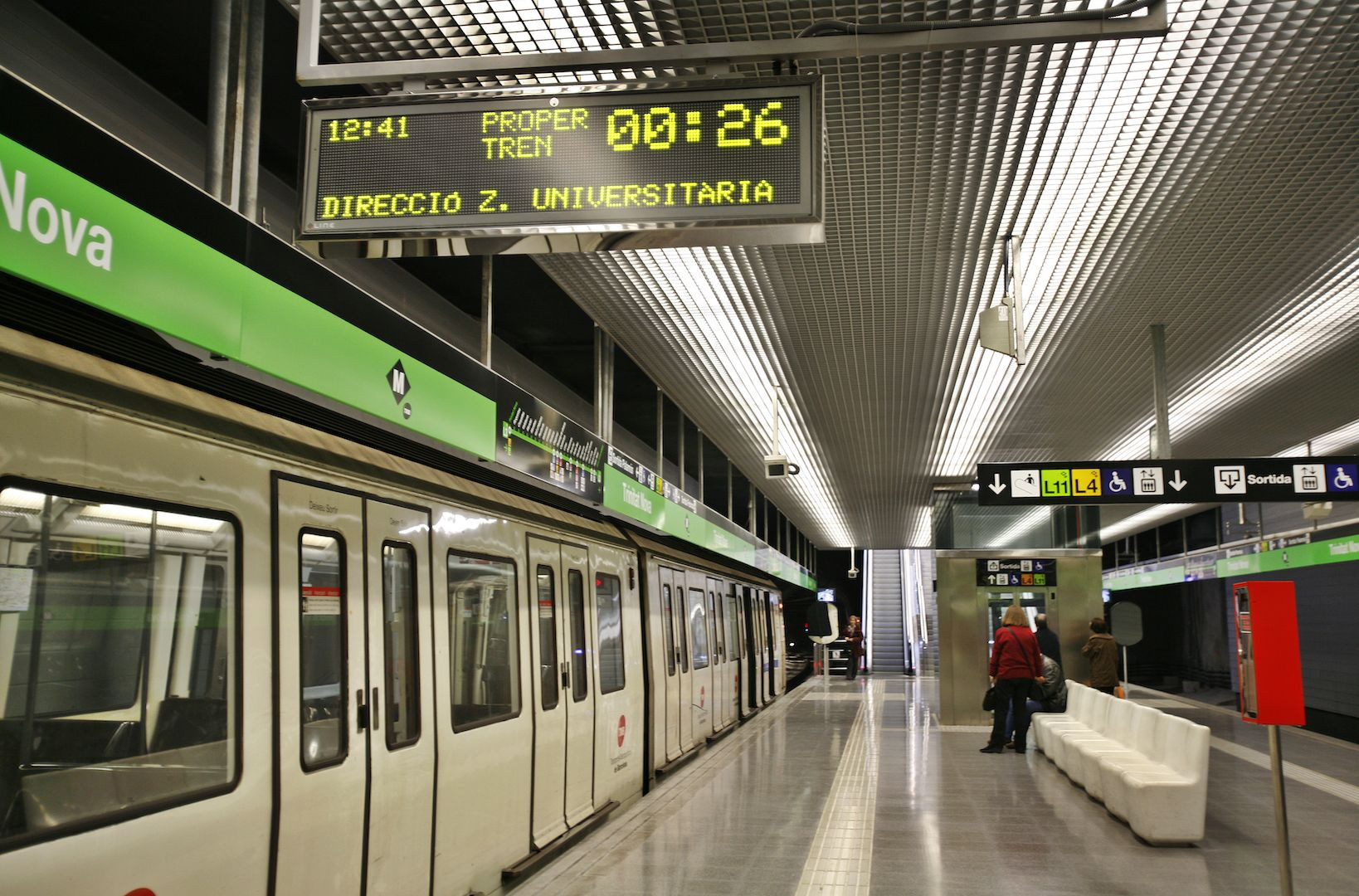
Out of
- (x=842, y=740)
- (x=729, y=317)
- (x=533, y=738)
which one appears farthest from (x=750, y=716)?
(x=533, y=738)

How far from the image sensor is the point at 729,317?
8.51 meters

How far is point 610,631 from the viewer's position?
26.8 ft

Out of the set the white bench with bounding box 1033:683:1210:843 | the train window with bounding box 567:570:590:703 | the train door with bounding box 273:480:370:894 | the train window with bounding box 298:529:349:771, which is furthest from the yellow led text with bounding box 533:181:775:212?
the white bench with bounding box 1033:683:1210:843

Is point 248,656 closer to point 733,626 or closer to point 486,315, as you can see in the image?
point 486,315

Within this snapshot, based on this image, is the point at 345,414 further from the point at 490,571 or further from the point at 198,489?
the point at 490,571

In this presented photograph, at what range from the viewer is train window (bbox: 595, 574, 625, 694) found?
7855 mm

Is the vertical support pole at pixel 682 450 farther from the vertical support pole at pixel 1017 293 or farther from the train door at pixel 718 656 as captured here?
the vertical support pole at pixel 1017 293

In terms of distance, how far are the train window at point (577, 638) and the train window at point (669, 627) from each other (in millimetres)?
2844

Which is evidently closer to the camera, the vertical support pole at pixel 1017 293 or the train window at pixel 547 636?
the train window at pixel 547 636

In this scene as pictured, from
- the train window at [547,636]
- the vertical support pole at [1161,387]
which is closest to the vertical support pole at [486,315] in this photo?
the train window at [547,636]

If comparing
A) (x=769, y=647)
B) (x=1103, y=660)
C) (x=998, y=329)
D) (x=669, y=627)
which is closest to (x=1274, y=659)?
(x=998, y=329)

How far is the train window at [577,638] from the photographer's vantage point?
710 centimetres

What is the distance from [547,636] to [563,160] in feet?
12.9

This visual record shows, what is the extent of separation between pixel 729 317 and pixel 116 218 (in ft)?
20.1
